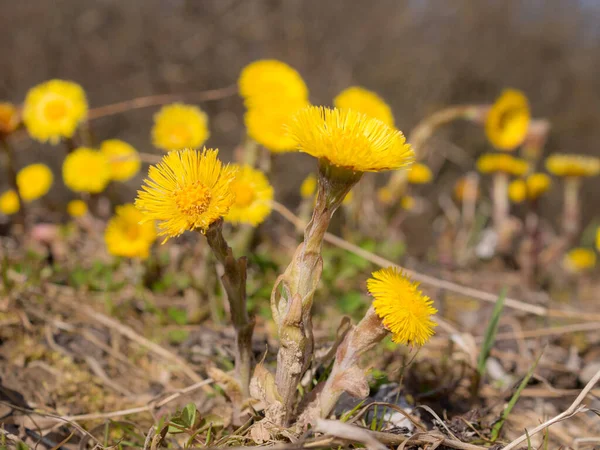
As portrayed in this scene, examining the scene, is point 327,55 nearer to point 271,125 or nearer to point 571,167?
point 571,167

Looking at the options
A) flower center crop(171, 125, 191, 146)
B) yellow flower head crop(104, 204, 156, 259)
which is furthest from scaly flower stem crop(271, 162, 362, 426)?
flower center crop(171, 125, 191, 146)

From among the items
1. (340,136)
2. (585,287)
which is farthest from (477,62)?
(340,136)

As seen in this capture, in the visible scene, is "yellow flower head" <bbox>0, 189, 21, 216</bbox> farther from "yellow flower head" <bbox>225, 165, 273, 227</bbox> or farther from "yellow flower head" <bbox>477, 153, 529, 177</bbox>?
"yellow flower head" <bbox>477, 153, 529, 177</bbox>

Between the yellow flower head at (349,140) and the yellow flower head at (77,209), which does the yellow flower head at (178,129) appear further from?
the yellow flower head at (349,140)

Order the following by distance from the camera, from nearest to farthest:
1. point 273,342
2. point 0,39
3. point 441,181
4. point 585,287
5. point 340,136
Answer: point 340,136 → point 273,342 → point 585,287 → point 0,39 → point 441,181

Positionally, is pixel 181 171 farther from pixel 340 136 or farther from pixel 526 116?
pixel 526 116
